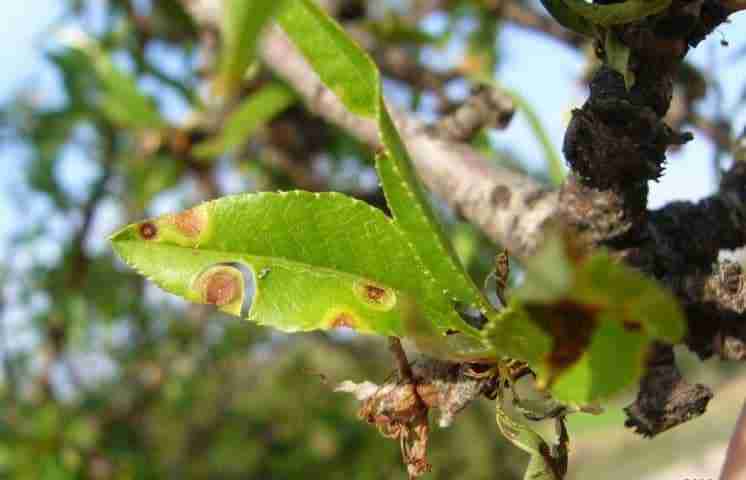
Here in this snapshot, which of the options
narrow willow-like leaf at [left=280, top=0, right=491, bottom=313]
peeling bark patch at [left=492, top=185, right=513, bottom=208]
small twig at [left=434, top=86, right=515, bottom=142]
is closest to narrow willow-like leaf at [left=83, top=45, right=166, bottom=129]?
small twig at [left=434, top=86, right=515, bottom=142]

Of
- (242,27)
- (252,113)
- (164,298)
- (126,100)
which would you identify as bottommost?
(164,298)

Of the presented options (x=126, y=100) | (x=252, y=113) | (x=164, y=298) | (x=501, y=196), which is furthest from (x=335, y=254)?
(x=164, y=298)

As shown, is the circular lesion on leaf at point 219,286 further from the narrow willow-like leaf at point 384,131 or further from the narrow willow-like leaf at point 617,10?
the narrow willow-like leaf at point 617,10

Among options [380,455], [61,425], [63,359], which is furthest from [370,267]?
[63,359]

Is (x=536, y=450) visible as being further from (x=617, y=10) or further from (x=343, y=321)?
(x=617, y=10)

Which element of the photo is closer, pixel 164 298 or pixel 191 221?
pixel 191 221

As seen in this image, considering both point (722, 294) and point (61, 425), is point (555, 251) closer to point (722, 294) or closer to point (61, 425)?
point (722, 294)
